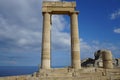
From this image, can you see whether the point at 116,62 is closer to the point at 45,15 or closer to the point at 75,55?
the point at 75,55

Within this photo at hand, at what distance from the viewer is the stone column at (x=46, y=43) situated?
90.0ft

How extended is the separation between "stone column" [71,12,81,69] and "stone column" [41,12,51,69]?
13.3 feet

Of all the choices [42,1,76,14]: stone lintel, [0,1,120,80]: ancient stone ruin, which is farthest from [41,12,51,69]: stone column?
[42,1,76,14]: stone lintel

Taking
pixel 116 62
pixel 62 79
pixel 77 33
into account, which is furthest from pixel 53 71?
pixel 116 62

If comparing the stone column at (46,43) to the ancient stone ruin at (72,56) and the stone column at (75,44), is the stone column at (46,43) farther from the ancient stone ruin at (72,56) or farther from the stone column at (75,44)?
the stone column at (75,44)

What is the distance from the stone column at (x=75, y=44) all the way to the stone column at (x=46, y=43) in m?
4.06

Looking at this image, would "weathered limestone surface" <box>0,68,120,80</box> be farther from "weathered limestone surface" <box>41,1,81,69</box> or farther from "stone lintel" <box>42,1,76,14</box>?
"stone lintel" <box>42,1,76,14</box>

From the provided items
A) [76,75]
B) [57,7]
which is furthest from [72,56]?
[57,7]

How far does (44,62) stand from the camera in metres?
27.4

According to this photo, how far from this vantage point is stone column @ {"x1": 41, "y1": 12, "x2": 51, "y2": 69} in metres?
27.4

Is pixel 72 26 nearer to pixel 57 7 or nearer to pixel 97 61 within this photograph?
pixel 57 7

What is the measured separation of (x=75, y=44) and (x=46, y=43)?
482 cm

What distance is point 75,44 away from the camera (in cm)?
2836

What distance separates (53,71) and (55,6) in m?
11.1
